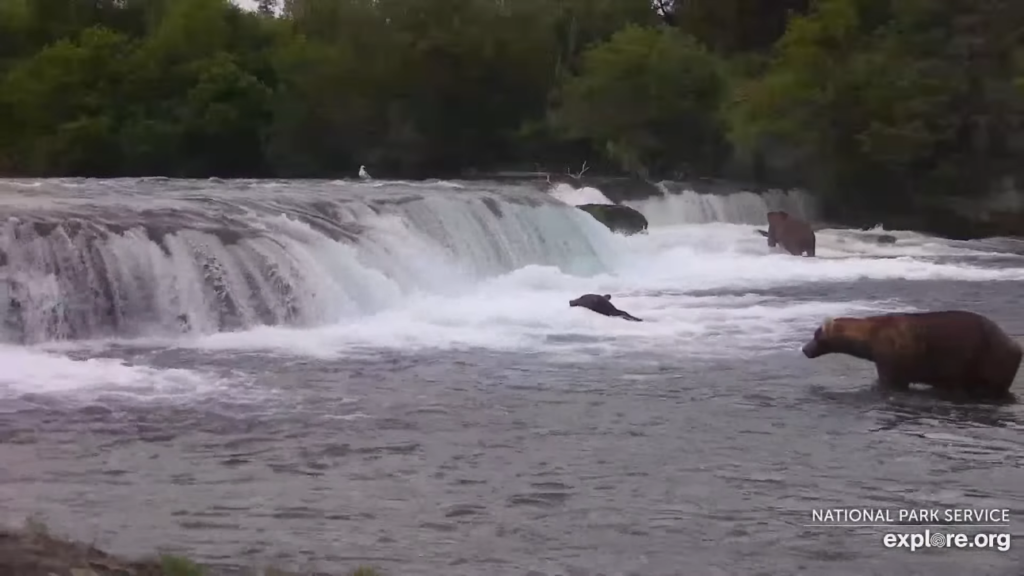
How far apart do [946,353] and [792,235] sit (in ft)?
50.7

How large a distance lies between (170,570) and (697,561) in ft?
9.52

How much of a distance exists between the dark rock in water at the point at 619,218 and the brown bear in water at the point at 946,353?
1653 centimetres

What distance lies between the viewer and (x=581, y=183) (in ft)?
108

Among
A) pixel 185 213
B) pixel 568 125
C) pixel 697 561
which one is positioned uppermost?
pixel 568 125

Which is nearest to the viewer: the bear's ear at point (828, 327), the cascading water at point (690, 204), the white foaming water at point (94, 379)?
the white foaming water at point (94, 379)

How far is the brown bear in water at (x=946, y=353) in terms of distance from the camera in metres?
11.1

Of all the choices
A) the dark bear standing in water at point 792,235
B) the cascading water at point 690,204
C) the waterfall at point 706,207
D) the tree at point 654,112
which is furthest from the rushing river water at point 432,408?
the tree at point 654,112

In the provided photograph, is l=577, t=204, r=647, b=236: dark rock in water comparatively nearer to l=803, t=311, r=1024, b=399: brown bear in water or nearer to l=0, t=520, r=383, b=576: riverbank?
l=803, t=311, r=1024, b=399: brown bear in water

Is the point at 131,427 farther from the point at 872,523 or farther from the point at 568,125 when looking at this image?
the point at 568,125

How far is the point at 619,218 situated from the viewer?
93.2ft

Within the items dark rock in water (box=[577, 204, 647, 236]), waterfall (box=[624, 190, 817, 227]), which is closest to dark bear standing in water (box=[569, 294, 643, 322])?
dark rock in water (box=[577, 204, 647, 236])

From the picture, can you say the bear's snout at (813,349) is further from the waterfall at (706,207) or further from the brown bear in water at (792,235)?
the waterfall at (706,207)

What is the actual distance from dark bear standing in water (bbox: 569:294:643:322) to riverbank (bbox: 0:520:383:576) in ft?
33.1

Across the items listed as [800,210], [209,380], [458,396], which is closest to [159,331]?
[209,380]
